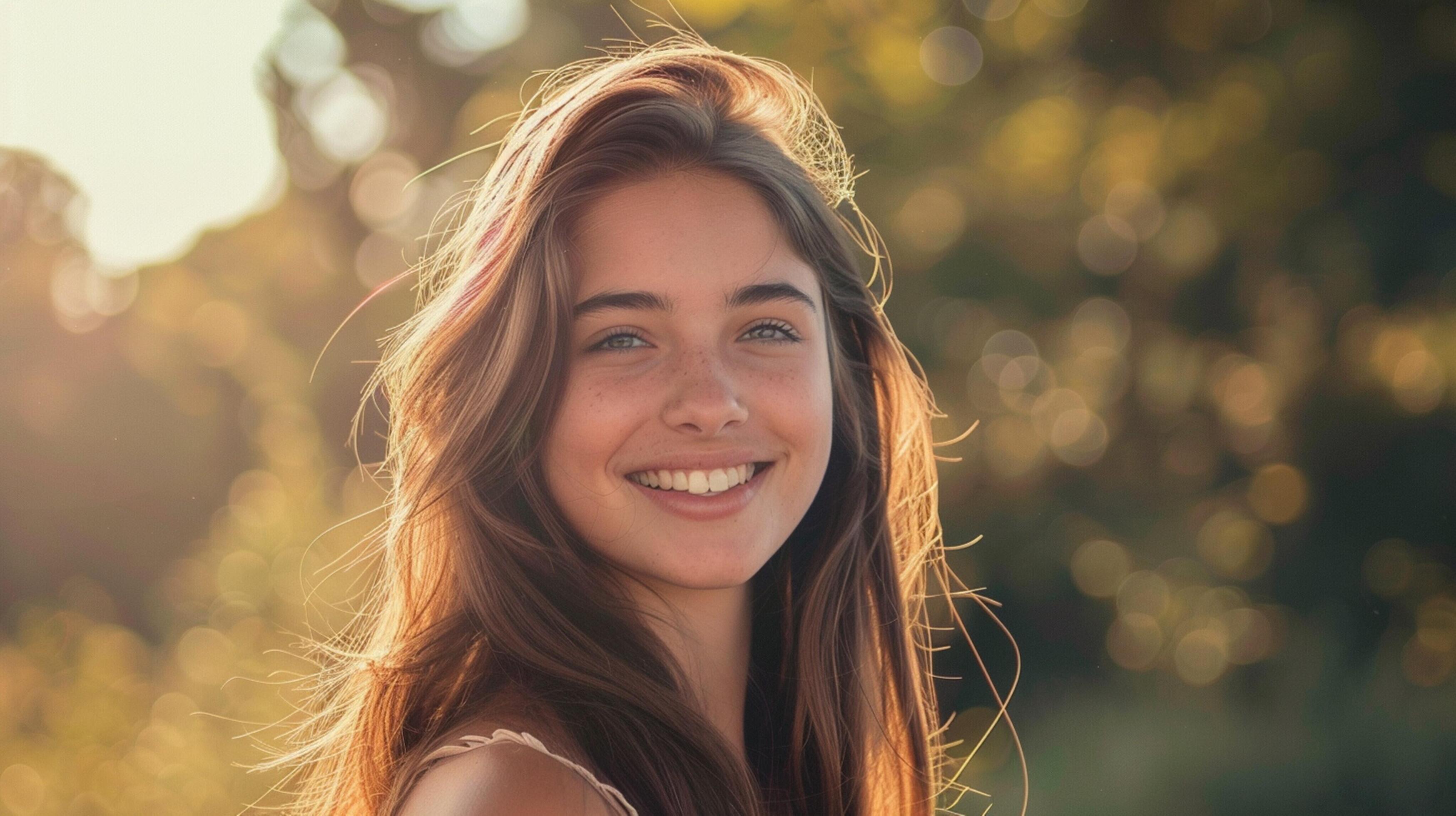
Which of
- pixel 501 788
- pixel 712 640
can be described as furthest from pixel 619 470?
pixel 501 788

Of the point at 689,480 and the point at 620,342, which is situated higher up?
the point at 620,342

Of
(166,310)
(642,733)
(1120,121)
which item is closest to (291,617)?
(166,310)

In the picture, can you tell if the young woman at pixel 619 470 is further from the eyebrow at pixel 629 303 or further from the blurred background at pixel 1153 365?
the blurred background at pixel 1153 365

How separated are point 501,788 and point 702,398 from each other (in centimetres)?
66

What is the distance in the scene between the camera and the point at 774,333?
2.10 meters

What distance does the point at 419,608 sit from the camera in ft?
6.83

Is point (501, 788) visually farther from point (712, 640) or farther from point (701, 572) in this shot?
point (712, 640)

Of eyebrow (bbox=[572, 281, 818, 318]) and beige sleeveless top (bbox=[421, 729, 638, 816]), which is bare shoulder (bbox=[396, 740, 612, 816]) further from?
eyebrow (bbox=[572, 281, 818, 318])

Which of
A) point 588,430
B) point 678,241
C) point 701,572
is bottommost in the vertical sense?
point 701,572

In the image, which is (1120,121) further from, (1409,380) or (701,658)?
(701,658)

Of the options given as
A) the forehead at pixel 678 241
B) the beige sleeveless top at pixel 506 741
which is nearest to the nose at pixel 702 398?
the forehead at pixel 678 241

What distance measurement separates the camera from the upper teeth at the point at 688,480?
1.95 m

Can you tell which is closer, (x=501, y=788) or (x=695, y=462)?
(x=501, y=788)

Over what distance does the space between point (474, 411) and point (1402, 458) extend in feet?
20.9
